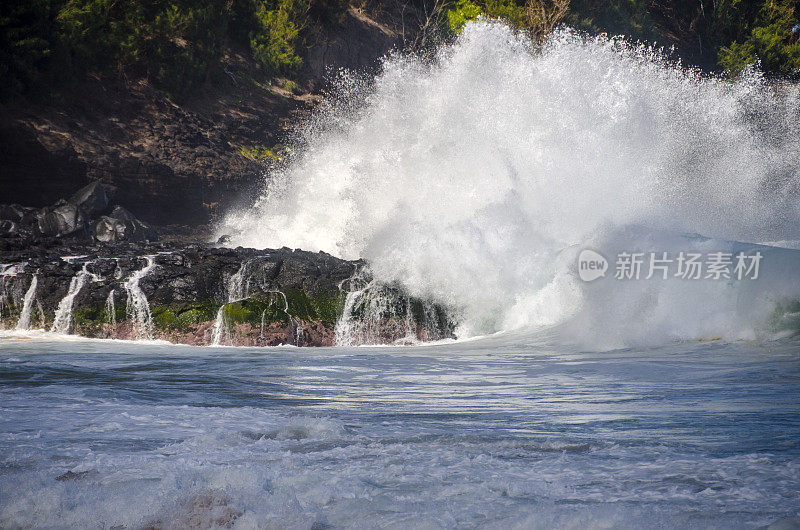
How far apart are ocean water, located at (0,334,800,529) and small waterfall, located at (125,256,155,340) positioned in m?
4.14

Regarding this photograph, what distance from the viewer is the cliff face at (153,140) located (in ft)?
66.9

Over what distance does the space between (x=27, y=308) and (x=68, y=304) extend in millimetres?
693

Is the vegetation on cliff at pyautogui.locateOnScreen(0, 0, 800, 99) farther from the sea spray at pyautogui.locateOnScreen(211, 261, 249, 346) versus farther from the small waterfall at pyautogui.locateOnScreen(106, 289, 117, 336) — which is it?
the sea spray at pyautogui.locateOnScreen(211, 261, 249, 346)

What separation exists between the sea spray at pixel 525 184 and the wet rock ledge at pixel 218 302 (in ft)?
0.76

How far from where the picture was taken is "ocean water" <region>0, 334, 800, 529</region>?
91.4 inches

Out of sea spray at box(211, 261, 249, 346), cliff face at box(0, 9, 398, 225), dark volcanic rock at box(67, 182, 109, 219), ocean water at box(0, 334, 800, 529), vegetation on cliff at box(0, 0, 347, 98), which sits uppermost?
vegetation on cliff at box(0, 0, 347, 98)

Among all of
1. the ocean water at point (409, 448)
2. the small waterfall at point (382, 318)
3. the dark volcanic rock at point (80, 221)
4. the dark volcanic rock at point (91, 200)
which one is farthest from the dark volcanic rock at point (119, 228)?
the ocean water at point (409, 448)

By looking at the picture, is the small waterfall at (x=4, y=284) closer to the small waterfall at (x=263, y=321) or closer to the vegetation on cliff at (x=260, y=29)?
the small waterfall at (x=263, y=321)

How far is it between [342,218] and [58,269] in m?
9.04

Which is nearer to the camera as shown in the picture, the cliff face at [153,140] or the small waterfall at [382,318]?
the small waterfall at [382,318]

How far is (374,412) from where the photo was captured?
13.9 feet

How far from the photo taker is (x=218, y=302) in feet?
34.9

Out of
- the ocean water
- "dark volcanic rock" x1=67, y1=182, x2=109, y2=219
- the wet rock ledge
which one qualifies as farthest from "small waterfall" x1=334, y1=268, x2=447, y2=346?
"dark volcanic rock" x1=67, y1=182, x2=109, y2=219

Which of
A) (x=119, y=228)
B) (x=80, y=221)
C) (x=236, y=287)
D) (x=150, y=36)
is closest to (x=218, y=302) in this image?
(x=236, y=287)
